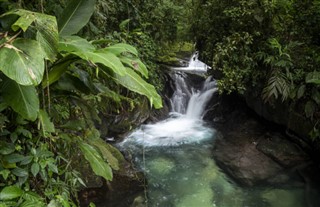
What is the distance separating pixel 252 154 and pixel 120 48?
4627mm

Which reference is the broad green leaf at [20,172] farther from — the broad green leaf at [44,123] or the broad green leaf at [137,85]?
the broad green leaf at [137,85]

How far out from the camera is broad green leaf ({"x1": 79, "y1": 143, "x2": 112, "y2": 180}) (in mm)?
2350

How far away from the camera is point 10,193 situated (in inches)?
70.9

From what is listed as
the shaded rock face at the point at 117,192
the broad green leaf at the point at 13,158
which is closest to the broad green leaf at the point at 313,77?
the shaded rock face at the point at 117,192

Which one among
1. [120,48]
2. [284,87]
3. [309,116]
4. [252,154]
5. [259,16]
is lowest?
[252,154]

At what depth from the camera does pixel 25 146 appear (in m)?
2.13

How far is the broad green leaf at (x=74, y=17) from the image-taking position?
2506mm

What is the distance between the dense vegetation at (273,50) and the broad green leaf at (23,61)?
462 centimetres

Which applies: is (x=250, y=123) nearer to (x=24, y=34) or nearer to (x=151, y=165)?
(x=151, y=165)

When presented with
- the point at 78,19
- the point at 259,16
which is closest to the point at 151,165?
the point at 259,16

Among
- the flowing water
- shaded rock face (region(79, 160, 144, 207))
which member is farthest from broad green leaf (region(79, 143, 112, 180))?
the flowing water

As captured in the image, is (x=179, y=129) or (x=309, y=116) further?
(x=179, y=129)

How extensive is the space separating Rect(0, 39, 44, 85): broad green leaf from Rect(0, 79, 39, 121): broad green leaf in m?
0.28

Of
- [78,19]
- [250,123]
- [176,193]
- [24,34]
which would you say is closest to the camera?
[24,34]
